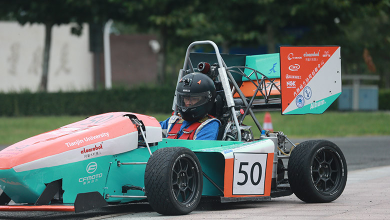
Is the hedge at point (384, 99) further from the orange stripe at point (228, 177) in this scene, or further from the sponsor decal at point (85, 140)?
the sponsor decal at point (85, 140)

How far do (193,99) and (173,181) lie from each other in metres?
1.41

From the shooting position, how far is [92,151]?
19.9ft

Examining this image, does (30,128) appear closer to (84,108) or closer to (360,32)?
(84,108)

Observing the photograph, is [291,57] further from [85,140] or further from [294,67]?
[85,140]

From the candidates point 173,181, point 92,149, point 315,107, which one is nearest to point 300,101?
point 315,107

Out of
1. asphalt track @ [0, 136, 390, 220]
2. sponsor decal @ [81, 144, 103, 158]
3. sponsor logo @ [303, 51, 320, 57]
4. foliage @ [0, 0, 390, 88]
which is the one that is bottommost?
asphalt track @ [0, 136, 390, 220]

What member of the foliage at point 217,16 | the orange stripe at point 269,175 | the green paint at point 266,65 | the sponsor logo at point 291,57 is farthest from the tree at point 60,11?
the orange stripe at point 269,175

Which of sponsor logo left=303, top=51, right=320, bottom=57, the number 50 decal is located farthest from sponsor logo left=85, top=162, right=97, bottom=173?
sponsor logo left=303, top=51, right=320, bottom=57

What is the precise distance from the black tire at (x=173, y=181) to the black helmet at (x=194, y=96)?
1063 mm

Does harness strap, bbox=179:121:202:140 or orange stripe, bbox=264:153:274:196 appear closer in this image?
orange stripe, bbox=264:153:274:196

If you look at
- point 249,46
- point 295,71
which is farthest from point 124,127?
point 249,46

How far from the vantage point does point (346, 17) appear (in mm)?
27078

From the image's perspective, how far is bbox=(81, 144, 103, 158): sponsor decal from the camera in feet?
19.6

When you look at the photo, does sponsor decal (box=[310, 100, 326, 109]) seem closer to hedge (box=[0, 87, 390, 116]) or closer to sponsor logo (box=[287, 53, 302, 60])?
sponsor logo (box=[287, 53, 302, 60])
